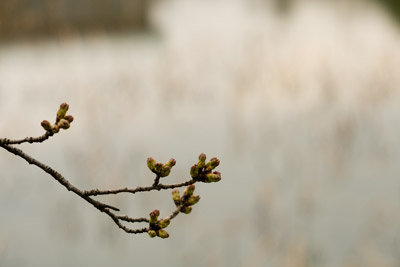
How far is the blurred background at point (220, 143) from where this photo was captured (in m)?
6.63

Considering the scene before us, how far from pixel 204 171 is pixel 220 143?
7303mm

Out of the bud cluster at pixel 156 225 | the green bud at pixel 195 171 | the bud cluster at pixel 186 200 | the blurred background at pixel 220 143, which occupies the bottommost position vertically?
the bud cluster at pixel 156 225

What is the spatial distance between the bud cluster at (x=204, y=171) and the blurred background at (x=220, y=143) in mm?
5149

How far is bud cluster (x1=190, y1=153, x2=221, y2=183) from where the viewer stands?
47.6 inches

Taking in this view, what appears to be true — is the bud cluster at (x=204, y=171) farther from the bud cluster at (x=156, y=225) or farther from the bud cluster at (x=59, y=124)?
the bud cluster at (x=59, y=124)

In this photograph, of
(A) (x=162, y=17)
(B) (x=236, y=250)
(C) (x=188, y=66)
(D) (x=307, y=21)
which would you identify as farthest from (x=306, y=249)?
(A) (x=162, y=17)

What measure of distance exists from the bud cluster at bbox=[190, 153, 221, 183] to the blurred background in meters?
5.15

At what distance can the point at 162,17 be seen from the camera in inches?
725

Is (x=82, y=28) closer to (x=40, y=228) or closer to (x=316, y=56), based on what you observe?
(x=316, y=56)

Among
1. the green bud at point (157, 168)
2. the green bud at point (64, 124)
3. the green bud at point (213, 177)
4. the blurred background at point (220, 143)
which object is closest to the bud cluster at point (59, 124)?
the green bud at point (64, 124)

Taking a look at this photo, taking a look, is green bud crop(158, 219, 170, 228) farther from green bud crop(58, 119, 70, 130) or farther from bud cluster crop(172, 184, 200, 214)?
green bud crop(58, 119, 70, 130)

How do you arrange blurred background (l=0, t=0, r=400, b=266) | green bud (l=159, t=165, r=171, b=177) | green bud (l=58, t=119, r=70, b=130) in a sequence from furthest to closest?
blurred background (l=0, t=0, r=400, b=266), green bud (l=159, t=165, r=171, b=177), green bud (l=58, t=119, r=70, b=130)

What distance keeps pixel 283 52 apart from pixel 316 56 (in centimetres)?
72

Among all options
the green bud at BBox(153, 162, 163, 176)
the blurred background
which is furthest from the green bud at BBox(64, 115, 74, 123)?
the blurred background
